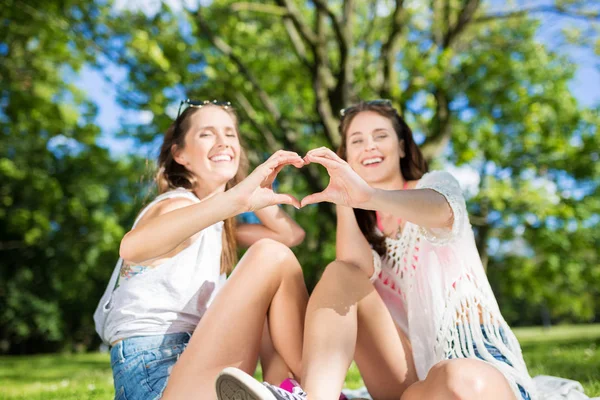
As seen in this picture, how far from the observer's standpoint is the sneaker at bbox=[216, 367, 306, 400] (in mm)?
1647

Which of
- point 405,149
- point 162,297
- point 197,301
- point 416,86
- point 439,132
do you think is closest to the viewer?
point 162,297

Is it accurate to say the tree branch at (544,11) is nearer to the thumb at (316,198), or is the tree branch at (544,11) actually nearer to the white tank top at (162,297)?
the thumb at (316,198)

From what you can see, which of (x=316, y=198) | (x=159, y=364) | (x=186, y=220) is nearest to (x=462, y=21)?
(x=316, y=198)

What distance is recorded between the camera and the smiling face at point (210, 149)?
2.79 metres

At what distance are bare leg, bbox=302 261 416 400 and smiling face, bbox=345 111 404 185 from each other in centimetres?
60

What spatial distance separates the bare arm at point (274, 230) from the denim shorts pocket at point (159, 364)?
89 centimetres

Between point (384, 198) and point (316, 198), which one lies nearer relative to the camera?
point (384, 198)

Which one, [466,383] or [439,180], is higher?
[439,180]

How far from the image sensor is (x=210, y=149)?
9.16 ft

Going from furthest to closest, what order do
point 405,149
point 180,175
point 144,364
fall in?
point 405,149 → point 180,175 → point 144,364

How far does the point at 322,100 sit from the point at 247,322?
19.4ft

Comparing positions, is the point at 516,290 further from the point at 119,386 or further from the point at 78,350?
the point at 78,350

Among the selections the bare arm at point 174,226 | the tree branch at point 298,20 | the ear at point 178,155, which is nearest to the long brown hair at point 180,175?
the ear at point 178,155

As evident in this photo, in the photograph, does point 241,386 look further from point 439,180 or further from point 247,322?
point 439,180
